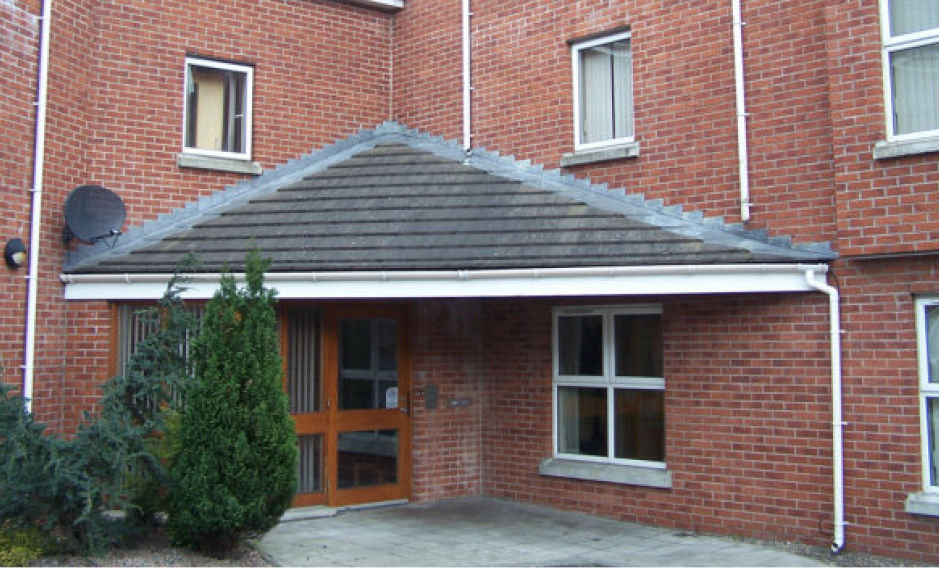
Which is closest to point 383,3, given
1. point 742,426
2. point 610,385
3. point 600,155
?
point 600,155

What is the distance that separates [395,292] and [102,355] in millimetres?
3283

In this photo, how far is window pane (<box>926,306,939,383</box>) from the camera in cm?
768

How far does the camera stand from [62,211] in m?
9.43

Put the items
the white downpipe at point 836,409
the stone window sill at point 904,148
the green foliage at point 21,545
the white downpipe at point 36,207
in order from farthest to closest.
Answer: the white downpipe at point 36,207, the white downpipe at point 836,409, the stone window sill at point 904,148, the green foliage at point 21,545

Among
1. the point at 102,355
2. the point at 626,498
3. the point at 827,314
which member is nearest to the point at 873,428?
the point at 827,314

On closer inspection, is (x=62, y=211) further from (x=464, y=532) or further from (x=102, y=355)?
(x=464, y=532)

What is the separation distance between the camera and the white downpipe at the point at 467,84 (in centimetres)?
1118

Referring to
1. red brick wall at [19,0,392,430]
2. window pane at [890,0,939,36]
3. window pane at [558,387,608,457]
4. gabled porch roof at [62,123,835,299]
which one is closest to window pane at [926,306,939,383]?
gabled porch roof at [62,123,835,299]

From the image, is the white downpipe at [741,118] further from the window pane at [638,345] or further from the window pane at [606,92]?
the window pane at [638,345]

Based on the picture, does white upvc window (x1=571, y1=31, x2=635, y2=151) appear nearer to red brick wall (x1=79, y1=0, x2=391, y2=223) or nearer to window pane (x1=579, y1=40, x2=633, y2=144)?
window pane (x1=579, y1=40, x2=633, y2=144)

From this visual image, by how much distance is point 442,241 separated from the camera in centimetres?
905

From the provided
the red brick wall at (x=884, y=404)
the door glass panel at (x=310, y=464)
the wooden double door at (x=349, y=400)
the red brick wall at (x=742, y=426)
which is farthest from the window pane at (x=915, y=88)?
the door glass panel at (x=310, y=464)

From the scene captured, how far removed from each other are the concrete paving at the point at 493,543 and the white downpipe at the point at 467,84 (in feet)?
14.6

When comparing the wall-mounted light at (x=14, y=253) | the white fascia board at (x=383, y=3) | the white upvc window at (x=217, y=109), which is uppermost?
the white fascia board at (x=383, y=3)
